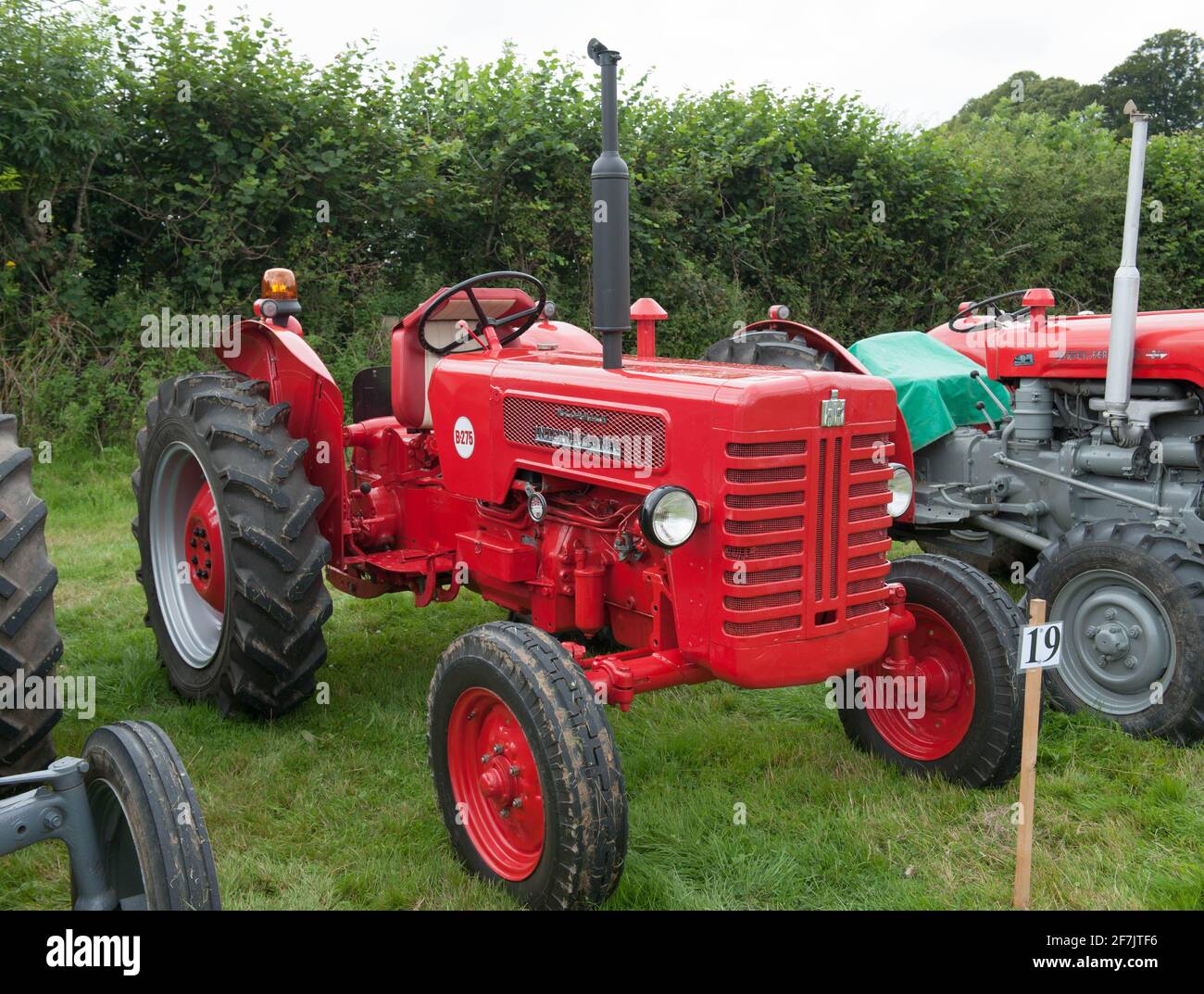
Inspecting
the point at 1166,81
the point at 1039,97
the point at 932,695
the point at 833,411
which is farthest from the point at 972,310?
the point at 1039,97

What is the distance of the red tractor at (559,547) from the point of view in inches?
112

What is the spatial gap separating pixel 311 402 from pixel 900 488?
226 cm

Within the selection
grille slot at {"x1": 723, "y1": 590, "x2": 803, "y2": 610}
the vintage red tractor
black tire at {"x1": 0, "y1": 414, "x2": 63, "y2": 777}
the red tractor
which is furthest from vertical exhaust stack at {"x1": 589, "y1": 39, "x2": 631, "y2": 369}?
black tire at {"x1": 0, "y1": 414, "x2": 63, "y2": 777}

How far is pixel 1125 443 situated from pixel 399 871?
362 cm

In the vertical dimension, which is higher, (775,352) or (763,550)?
(775,352)

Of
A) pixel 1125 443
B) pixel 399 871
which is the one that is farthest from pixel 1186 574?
pixel 399 871

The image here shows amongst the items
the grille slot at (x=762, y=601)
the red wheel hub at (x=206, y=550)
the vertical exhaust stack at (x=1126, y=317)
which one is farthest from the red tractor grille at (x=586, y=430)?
the vertical exhaust stack at (x=1126, y=317)

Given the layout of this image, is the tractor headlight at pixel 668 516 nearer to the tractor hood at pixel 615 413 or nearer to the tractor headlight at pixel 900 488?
the tractor hood at pixel 615 413

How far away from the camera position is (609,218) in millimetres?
2871

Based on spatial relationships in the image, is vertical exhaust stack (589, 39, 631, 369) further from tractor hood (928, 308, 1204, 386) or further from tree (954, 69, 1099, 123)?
tree (954, 69, 1099, 123)

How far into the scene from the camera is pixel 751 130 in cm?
1084

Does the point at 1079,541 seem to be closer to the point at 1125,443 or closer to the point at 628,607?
the point at 1125,443

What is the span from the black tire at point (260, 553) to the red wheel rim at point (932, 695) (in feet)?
6.59

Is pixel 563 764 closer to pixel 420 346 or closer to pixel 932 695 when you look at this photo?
pixel 932 695
